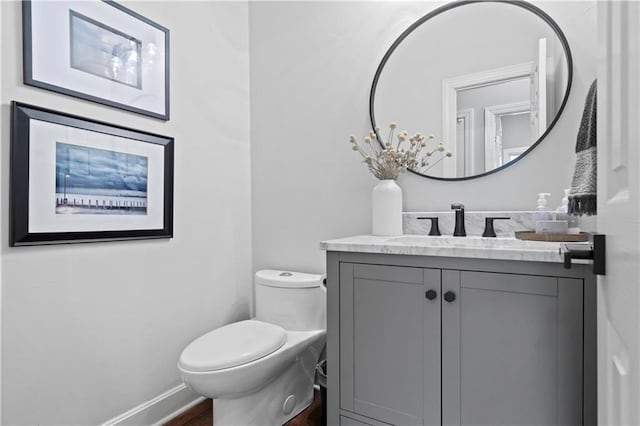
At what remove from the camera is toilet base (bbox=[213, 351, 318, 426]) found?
4.98 feet

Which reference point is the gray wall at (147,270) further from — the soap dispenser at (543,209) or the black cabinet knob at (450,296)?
the soap dispenser at (543,209)

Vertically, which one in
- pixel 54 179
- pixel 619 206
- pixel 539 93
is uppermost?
pixel 539 93

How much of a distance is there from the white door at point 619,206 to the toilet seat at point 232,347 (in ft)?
3.67

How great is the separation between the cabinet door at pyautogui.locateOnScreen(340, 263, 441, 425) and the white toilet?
0.35 m

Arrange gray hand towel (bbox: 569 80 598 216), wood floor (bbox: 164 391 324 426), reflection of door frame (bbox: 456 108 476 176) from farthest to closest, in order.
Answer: wood floor (bbox: 164 391 324 426) → reflection of door frame (bbox: 456 108 476 176) → gray hand towel (bbox: 569 80 598 216)

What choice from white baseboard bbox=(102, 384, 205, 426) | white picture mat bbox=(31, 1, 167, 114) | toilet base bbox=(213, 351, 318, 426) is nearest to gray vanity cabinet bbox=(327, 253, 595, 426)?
toilet base bbox=(213, 351, 318, 426)

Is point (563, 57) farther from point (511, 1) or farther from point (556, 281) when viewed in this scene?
point (556, 281)

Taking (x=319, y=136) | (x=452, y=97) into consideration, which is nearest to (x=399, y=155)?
(x=452, y=97)

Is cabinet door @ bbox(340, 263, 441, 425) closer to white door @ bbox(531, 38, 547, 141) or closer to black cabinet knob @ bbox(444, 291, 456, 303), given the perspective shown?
black cabinet knob @ bbox(444, 291, 456, 303)

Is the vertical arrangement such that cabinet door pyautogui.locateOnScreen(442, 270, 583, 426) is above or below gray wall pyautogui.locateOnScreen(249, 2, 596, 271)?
below

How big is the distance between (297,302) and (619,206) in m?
1.50

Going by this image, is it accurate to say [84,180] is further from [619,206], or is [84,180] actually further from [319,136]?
[619,206]

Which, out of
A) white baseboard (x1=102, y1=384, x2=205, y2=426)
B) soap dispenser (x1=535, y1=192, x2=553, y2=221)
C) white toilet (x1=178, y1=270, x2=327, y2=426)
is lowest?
white baseboard (x1=102, y1=384, x2=205, y2=426)

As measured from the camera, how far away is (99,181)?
153 centimetres
